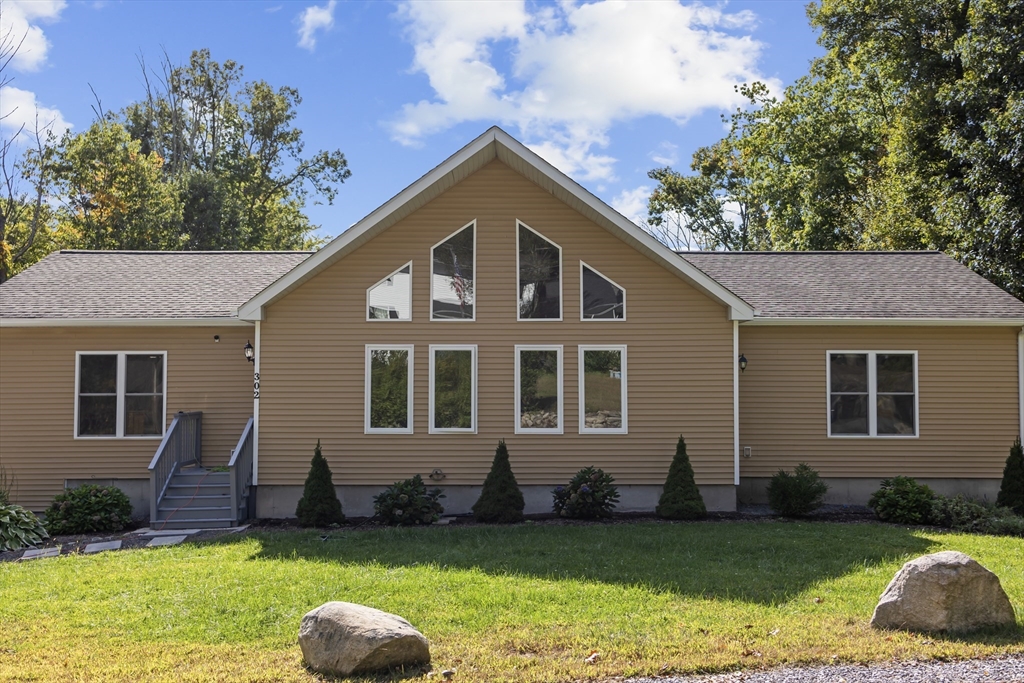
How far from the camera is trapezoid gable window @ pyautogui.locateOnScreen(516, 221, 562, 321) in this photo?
1410 centimetres

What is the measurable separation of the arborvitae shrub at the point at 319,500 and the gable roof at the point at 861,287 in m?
7.66

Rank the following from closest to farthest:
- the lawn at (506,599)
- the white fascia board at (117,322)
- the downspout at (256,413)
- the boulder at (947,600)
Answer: the lawn at (506,599) < the boulder at (947,600) < the downspout at (256,413) < the white fascia board at (117,322)

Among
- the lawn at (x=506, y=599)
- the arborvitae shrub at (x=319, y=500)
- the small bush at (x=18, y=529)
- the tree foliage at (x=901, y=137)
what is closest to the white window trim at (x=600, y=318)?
the lawn at (x=506, y=599)

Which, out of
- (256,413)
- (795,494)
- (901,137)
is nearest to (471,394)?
(256,413)

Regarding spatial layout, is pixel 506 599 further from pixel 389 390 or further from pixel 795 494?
pixel 795 494

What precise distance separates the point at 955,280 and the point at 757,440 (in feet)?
17.2

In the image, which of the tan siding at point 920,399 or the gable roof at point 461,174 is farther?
the tan siding at point 920,399

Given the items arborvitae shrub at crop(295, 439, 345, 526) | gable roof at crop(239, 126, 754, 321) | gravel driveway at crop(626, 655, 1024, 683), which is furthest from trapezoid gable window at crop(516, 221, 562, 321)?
gravel driveway at crop(626, 655, 1024, 683)

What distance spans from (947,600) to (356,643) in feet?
15.9

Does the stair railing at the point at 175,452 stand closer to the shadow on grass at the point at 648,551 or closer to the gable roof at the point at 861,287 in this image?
the shadow on grass at the point at 648,551

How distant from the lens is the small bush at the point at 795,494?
43.8ft

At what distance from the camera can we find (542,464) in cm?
1391

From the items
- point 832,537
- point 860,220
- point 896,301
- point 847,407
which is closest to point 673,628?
point 832,537

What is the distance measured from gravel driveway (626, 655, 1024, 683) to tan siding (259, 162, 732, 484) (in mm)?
7615
